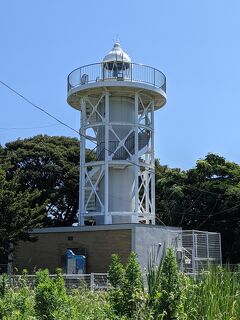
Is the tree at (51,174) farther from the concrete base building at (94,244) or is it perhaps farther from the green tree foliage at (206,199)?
the concrete base building at (94,244)

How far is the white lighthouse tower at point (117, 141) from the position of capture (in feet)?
109

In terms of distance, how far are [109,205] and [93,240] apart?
3.89 m

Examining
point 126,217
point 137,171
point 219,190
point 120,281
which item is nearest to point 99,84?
point 137,171

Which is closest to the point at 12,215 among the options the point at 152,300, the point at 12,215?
the point at 12,215

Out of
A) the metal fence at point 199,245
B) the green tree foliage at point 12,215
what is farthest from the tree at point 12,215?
the metal fence at point 199,245

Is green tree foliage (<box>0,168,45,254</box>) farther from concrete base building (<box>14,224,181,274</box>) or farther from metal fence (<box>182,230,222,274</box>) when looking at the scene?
metal fence (<box>182,230,222,274</box>)

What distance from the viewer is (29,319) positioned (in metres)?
7.16

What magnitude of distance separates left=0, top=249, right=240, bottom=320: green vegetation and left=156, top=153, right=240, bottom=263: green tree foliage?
30.6 metres

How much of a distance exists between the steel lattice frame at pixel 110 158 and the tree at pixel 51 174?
9046 millimetres

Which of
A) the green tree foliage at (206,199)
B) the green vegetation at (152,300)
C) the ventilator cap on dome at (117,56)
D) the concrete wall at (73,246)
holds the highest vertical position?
the ventilator cap on dome at (117,56)

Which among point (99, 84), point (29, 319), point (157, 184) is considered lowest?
point (29, 319)

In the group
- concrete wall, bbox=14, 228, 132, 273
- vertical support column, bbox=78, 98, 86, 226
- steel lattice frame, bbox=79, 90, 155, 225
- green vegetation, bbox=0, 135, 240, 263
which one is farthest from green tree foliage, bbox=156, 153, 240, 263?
concrete wall, bbox=14, 228, 132, 273

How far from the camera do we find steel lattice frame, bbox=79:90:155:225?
33094mm

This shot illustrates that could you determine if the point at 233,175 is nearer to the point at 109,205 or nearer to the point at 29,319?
the point at 109,205
